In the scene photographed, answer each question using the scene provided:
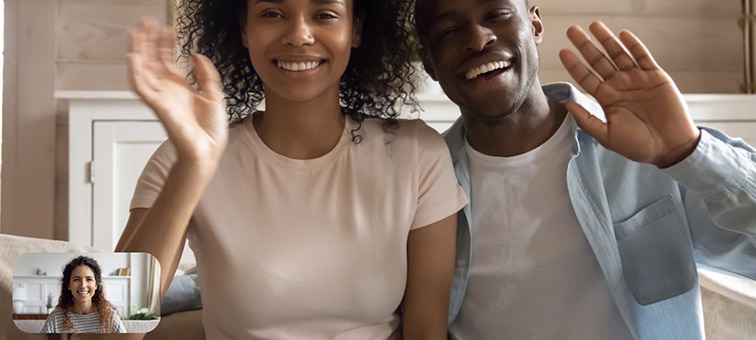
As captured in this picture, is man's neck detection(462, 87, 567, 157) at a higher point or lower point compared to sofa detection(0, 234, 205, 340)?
higher

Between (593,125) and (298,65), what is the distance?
0.41m

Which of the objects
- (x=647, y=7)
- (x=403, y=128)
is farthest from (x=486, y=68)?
(x=647, y=7)

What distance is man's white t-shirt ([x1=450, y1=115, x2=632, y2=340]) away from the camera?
1211mm

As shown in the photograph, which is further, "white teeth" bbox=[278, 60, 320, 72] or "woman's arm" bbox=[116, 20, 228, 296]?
"white teeth" bbox=[278, 60, 320, 72]

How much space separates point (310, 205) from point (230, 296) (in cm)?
17

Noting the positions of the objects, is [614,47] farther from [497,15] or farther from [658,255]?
[658,255]

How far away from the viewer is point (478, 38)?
1.22 meters

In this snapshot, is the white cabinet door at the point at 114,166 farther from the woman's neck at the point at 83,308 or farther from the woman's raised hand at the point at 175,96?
the woman's neck at the point at 83,308

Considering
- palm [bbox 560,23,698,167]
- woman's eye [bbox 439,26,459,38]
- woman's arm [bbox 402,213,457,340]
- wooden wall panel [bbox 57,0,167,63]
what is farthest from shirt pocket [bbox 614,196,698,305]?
wooden wall panel [bbox 57,0,167,63]

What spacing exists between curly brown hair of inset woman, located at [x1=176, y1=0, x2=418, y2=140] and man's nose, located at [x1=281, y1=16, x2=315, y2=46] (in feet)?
0.54

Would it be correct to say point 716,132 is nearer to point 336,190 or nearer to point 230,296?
point 336,190

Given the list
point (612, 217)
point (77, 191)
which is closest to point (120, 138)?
point (77, 191)

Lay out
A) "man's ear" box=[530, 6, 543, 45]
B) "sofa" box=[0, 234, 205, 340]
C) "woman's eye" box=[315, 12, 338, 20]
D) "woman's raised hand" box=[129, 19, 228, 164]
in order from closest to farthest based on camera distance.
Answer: "woman's raised hand" box=[129, 19, 228, 164]
"sofa" box=[0, 234, 205, 340]
"woman's eye" box=[315, 12, 338, 20]
"man's ear" box=[530, 6, 543, 45]

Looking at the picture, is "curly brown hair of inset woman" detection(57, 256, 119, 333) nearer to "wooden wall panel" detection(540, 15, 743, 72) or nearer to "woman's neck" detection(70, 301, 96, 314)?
"woman's neck" detection(70, 301, 96, 314)
